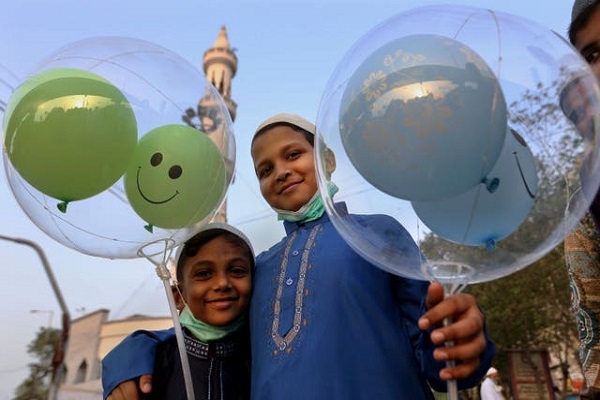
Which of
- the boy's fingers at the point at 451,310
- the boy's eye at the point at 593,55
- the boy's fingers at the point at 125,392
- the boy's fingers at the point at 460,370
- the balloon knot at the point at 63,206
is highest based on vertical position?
the boy's eye at the point at 593,55

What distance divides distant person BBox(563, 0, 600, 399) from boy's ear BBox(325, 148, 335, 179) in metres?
0.83

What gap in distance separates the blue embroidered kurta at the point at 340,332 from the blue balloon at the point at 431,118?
0.67 feet

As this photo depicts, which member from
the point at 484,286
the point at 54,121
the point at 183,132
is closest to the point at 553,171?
the point at 183,132

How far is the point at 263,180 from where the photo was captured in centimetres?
174

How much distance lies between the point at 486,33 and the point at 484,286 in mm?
13076

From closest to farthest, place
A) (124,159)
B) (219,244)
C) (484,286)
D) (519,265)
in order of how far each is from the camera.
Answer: (519,265) < (124,159) < (219,244) < (484,286)

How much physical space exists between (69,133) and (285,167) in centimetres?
65

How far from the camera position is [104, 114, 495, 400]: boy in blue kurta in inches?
47.2

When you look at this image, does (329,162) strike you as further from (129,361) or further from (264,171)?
(129,361)

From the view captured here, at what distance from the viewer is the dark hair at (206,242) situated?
75.8 inches

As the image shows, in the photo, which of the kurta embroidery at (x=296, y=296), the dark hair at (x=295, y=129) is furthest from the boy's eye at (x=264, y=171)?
the kurta embroidery at (x=296, y=296)

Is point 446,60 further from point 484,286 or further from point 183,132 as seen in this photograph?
point 484,286

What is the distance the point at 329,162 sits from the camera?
1.28 m

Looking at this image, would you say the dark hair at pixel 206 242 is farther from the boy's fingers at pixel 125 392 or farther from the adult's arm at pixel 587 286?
the adult's arm at pixel 587 286
